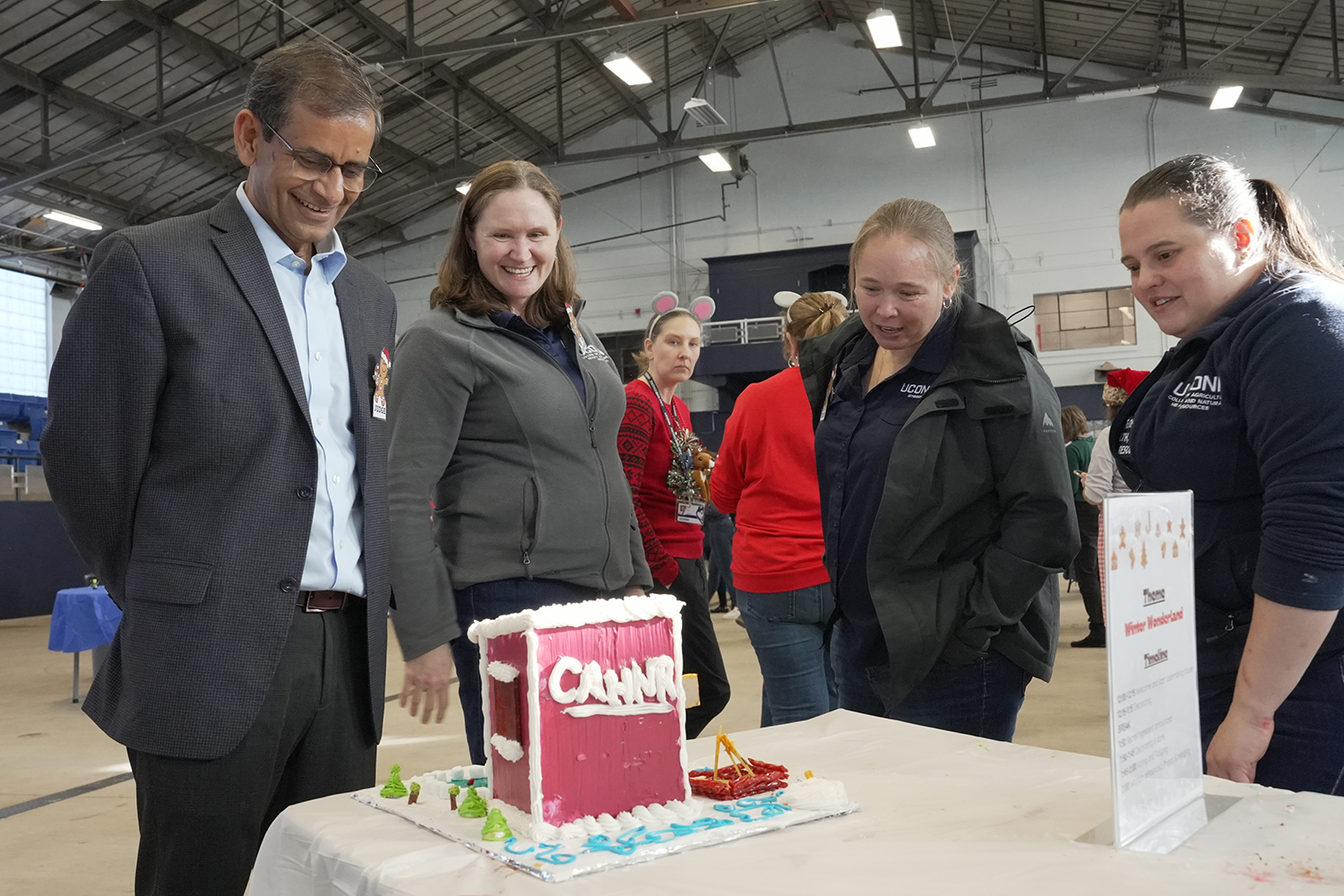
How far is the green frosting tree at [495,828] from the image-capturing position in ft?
3.05

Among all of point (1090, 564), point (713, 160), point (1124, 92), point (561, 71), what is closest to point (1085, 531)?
point (1090, 564)

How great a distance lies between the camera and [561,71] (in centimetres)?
1347

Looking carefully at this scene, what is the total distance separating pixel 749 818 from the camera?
38.1 inches

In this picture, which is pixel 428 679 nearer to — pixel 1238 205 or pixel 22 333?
pixel 1238 205

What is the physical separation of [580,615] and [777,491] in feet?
4.85

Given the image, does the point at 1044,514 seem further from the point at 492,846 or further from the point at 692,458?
the point at 692,458

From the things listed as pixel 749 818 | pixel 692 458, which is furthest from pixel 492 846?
pixel 692 458

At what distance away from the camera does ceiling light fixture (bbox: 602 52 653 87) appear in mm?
9384

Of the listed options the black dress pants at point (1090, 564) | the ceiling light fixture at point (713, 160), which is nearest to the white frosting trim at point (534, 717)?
the black dress pants at point (1090, 564)

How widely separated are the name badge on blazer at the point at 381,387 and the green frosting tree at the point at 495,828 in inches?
25.9

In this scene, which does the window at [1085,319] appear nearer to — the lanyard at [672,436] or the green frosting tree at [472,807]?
the lanyard at [672,436]

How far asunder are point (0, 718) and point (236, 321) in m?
4.73

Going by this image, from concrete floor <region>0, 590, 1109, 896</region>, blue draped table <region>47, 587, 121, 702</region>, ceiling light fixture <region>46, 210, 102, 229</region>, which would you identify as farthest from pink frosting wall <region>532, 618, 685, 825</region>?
ceiling light fixture <region>46, 210, 102, 229</region>

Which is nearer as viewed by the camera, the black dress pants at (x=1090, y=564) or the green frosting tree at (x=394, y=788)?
the green frosting tree at (x=394, y=788)
